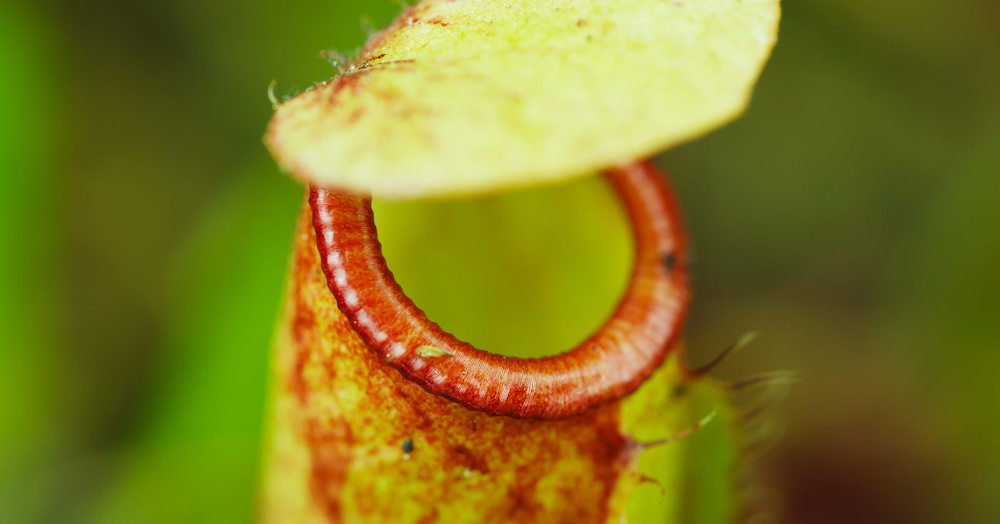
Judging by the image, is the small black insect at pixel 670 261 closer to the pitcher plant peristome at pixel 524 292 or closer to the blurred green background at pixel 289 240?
the pitcher plant peristome at pixel 524 292

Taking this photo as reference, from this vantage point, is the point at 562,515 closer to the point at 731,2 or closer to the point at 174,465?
the point at 731,2

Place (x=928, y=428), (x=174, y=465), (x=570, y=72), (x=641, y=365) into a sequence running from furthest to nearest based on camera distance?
A: (x=928, y=428) → (x=174, y=465) → (x=641, y=365) → (x=570, y=72)

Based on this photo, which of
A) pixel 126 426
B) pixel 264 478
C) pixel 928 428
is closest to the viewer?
pixel 264 478

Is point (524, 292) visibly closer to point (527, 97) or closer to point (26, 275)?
point (527, 97)

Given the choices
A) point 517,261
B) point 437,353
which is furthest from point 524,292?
point 437,353

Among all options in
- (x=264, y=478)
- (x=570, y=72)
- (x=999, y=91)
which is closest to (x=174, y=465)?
(x=264, y=478)

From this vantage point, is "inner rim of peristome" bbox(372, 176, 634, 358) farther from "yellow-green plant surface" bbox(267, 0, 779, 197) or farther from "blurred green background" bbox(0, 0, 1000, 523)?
"blurred green background" bbox(0, 0, 1000, 523)

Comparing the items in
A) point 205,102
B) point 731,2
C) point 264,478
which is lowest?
point 264,478
